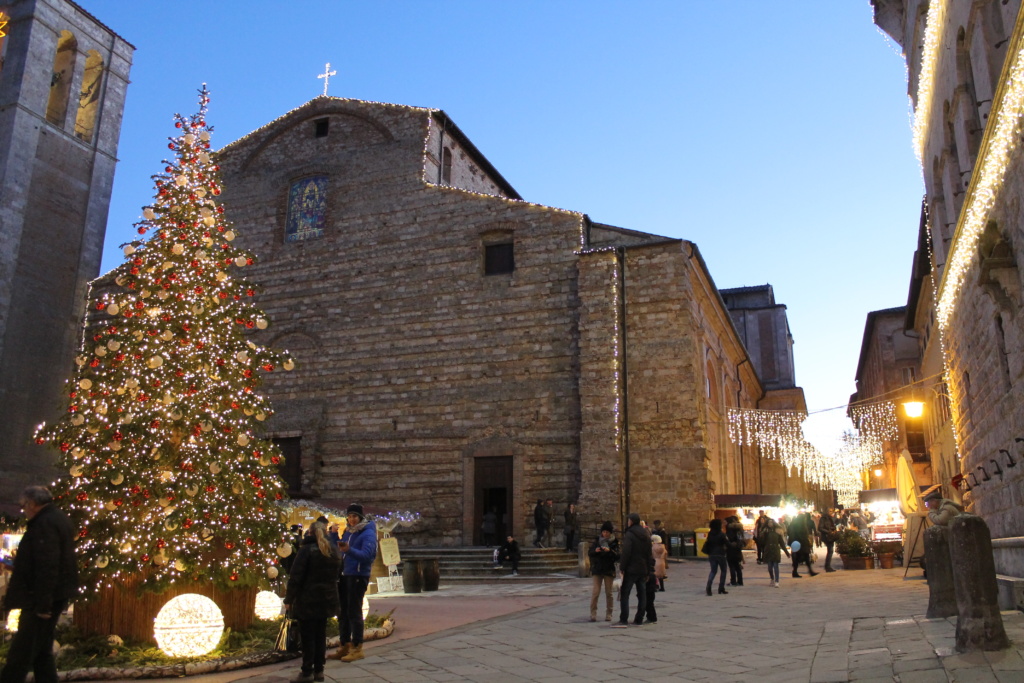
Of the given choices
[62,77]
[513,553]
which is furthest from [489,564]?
[62,77]

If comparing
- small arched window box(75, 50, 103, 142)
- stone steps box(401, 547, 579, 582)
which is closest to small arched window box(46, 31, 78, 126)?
small arched window box(75, 50, 103, 142)

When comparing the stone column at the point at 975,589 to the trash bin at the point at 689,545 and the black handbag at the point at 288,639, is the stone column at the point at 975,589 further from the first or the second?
the trash bin at the point at 689,545

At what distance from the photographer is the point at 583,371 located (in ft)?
63.6

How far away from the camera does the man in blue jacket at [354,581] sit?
23.8ft

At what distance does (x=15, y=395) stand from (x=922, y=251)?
26407 mm

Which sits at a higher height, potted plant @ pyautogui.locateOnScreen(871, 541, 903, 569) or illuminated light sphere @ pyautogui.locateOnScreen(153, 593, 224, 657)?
potted plant @ pyautogui.locateOnScreen(871, 541, 903, 569)

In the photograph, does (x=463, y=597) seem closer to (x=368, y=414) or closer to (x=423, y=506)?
(x=423, y=506)

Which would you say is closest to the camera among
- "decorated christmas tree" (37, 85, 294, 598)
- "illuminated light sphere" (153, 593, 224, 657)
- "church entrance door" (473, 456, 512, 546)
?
"illuminated light sphere" (153, 593, 224, 657)

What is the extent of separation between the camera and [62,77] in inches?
1094

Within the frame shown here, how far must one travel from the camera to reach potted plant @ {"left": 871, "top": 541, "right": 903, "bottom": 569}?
1705 centimetres

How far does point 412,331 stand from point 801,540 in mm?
10852

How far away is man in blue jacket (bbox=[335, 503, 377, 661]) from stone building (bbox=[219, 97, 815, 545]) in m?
11.5

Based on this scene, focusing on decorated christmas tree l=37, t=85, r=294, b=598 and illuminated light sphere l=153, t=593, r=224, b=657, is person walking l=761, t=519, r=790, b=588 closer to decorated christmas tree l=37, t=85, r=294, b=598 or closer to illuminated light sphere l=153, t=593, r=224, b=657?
decorated christmas tree l=37, t=85, r=294, b=598

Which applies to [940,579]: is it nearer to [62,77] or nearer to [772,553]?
[772,553]
